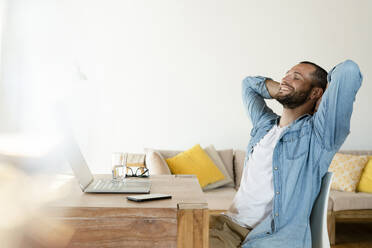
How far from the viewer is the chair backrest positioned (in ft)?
4.95

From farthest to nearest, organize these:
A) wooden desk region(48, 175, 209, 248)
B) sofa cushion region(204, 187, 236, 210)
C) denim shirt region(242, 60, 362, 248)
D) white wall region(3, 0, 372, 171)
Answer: white wall region(3, 0, 372, 171) < sofa cushion region(204, 187, 236, 210) < denim shirt region(242, 60, 362, 248) < wooden desk region(48, 175, 209, 248)

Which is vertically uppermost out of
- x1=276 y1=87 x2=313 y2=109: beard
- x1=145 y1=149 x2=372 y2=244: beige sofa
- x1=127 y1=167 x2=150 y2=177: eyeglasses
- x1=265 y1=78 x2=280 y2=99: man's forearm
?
x1=265 y1=78 x2=280 y2=99: man's forearm

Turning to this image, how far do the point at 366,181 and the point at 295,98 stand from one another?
2.38 m

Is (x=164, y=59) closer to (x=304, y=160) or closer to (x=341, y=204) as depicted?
(x=341, y=204)

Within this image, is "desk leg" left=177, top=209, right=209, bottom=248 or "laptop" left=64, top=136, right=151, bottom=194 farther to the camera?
"laptop" left=64, top=136, right=151, bottom=194

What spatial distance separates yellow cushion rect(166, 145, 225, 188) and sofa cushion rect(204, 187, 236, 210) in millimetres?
116

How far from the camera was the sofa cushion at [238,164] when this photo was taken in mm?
3887

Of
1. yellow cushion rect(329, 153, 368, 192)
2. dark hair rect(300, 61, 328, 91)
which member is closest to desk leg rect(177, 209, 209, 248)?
dark hair rect(300, 61, 328, 91)

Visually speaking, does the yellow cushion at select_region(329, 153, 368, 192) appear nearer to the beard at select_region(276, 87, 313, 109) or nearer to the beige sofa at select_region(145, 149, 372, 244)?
the beige sofa at select_region(145, 149, 372, 244)

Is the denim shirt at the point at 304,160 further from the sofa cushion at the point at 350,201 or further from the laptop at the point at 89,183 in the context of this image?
the sofa cushion at the point at 350,201

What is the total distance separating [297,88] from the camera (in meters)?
1.74

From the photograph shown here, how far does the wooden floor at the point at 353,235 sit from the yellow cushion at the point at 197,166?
118cm

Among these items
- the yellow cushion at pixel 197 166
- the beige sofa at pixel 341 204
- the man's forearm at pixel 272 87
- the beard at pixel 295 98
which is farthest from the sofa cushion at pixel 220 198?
the beard at pixel 295 98

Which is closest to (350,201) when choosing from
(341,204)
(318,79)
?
(341,204)
